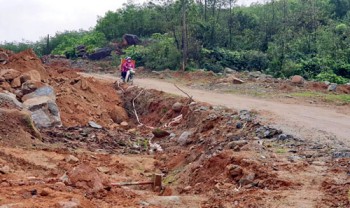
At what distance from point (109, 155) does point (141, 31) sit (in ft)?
87.0

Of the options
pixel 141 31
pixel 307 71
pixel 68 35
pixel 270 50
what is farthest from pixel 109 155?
pixel 68 35

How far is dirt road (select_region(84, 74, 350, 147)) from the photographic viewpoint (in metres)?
9.66

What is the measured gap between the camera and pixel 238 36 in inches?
1232

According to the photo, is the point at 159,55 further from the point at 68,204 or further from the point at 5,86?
the point at 68,204

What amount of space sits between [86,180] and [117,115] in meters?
9.85

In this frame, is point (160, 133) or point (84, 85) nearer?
point (160, 133)

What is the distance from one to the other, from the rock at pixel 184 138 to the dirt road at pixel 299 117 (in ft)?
5.85

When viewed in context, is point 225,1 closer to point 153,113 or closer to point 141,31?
point 141,31

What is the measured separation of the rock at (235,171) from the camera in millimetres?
7438

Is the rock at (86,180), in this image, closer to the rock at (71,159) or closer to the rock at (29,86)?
the rock at (71,159)

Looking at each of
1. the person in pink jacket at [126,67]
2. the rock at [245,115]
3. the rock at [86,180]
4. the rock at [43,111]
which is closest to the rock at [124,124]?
the rock at [43,111]

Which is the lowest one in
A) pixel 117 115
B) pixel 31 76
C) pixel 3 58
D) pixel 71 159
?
pixel 117 115

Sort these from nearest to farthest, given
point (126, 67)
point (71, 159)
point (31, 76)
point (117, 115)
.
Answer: point (71, 159) < point (31, 76) < point (117, 115) < point (126, 67)

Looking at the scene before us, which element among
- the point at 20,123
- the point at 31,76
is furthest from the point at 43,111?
the point at 31,76
